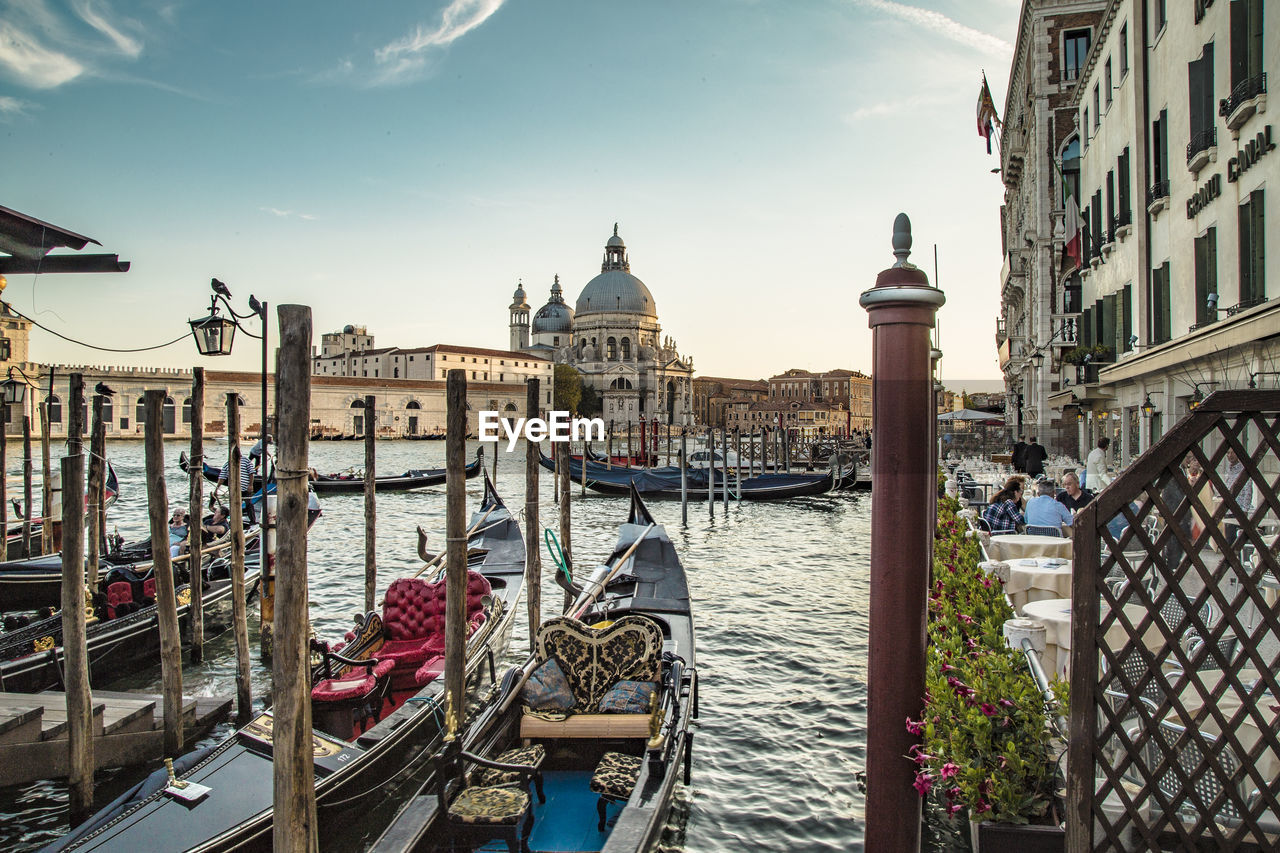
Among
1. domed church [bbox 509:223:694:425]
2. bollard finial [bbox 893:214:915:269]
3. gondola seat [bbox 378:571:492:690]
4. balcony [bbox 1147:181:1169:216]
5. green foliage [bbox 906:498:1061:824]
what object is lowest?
gondola seat [bbox 378:571:492:690]

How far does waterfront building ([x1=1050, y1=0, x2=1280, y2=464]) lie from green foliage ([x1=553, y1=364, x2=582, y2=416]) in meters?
58.8

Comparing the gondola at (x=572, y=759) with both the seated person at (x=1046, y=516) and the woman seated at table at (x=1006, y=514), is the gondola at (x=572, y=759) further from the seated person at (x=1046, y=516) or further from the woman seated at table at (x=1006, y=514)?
the woman seated at table at (x=1006, y=514)

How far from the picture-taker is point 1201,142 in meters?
7.76

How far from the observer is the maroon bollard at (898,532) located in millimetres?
2482

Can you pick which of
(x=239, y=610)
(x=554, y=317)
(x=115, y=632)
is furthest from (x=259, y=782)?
(x=554, y=317)

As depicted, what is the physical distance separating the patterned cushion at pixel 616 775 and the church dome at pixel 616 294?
3019 inches

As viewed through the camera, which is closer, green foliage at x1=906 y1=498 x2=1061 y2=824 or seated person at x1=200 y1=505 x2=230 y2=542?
green foliage at x1=906 y1=498 x2=1061 y2=824

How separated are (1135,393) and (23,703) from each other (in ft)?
38.8

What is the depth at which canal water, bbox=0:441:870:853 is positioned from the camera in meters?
4.89

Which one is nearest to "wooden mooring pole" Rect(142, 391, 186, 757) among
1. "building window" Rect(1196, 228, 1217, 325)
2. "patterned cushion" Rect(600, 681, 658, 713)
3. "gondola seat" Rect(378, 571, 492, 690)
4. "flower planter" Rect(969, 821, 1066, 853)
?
"gondola seat" Rect(378, 571, 492, 690)

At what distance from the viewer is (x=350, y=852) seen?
4.52 meters

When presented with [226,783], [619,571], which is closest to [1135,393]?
[619,571]

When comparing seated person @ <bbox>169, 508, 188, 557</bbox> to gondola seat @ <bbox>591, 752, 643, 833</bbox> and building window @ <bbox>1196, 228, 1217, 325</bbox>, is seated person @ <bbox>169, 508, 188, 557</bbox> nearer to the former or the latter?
gondola seat @ <bbox>591, 752, 643, 833</bbox>

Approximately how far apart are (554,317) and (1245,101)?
264 feet
